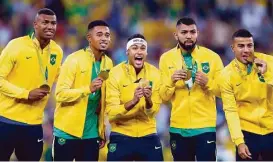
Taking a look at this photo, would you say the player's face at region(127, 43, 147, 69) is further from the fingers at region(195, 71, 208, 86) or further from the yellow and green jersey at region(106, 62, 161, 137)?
the fingers at region(195, 71, 208, 86)

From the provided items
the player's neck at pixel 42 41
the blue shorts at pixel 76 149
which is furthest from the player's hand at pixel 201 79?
the player's neck at pixel 42 41

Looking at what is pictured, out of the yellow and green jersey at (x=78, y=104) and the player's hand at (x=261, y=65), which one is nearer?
the player's hand at (x=261, y=65)

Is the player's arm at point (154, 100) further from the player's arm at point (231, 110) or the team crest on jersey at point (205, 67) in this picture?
the player's arm at point (231, 110)

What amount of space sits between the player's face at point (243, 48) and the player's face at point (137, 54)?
103cm

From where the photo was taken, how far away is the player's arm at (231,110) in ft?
27.5

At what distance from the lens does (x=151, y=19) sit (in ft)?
50.3

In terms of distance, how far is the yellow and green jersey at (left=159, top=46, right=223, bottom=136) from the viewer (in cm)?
884

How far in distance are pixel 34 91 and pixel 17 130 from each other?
0.53 metres

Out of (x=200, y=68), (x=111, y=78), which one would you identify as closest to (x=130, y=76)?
(x=111, y=78)

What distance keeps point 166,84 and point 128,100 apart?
462 mm

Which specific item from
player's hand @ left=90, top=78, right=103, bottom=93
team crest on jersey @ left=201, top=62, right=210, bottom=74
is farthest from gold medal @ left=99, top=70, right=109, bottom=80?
team crest on jersey @ left=201, top=62, right=210, bottom=74

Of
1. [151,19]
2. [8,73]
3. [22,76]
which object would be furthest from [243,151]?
[151,19]

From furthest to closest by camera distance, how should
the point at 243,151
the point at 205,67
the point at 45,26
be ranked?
the point at 205,67, the point at 45,26, the point at 243,151

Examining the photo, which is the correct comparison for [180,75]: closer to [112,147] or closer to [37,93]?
[112,147]
